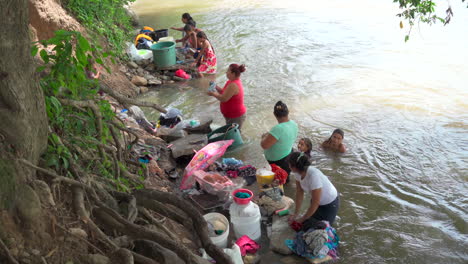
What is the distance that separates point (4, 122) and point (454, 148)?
6.92m

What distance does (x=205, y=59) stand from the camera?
1030 centimetres

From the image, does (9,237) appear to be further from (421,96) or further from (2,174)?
(421,96)

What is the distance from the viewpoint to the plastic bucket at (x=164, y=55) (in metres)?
10.0

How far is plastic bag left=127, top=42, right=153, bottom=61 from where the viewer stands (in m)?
10.6

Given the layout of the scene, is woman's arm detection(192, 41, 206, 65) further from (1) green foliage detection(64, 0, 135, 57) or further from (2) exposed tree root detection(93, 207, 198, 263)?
(2) exposed tree root detection(93, 207, 198, 263)

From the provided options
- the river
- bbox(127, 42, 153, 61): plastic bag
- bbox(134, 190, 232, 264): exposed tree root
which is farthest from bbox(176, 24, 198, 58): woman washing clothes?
bbox(134, 190, 232, 264): exposed tree root

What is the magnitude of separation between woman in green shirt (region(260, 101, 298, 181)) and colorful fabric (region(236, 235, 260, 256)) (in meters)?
1.47

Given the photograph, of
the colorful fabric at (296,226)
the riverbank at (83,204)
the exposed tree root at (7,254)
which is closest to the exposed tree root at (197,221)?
the riverbank at (83,204)

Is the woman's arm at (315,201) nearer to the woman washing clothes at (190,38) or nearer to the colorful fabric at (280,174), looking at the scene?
the colorful fabric at (280,174)

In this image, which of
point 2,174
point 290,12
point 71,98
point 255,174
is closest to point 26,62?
point 2,174

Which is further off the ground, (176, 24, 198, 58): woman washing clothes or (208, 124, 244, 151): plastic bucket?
(176, 24, 198, 58): woman washing clothes

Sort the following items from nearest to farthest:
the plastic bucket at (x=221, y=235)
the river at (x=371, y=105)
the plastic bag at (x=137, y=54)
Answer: the plastic bucket at (x=221, y=235)
the river at (x=371, y=105)
the plastic bag at (x=137, y=54)

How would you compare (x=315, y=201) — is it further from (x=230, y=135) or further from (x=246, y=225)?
(x=230, y=135)

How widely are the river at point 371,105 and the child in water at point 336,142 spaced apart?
171 millimetres
